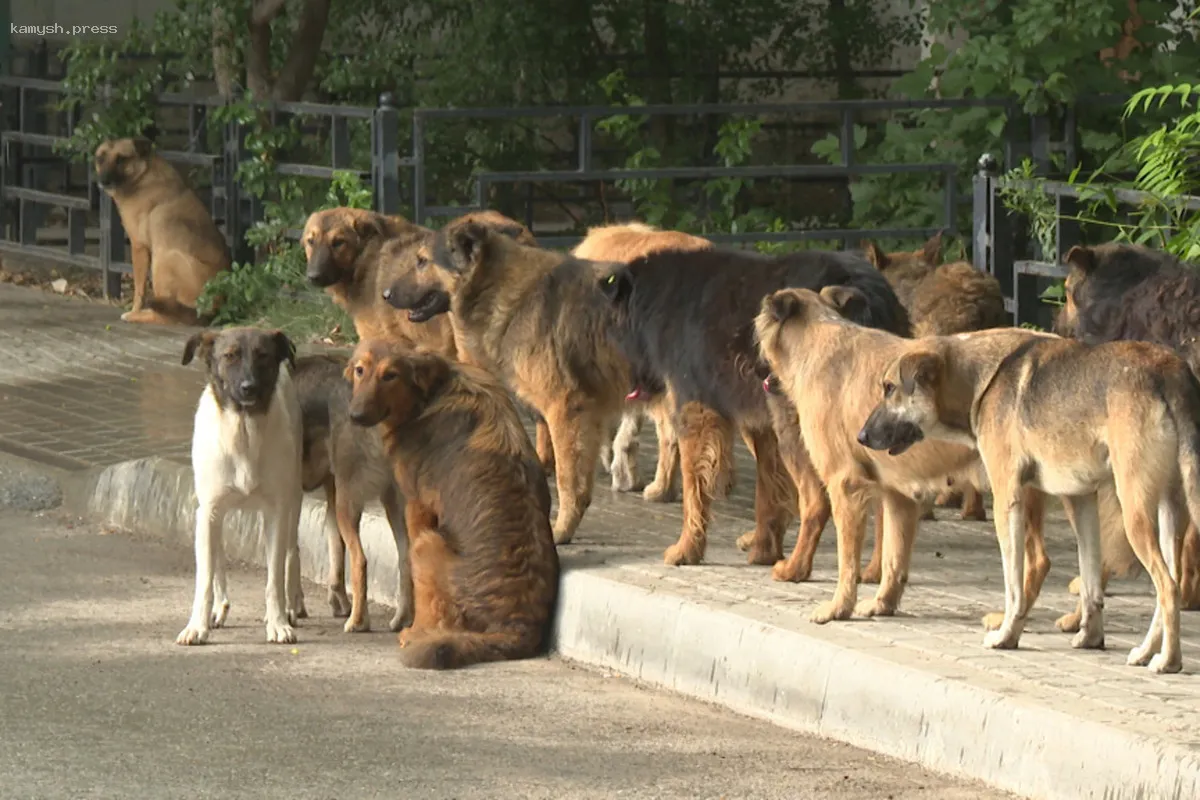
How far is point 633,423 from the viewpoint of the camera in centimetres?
1026

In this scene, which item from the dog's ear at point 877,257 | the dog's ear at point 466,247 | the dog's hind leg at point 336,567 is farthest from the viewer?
the dog's ear at point 877,257

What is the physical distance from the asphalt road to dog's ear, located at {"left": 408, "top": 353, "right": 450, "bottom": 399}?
3.35 ft

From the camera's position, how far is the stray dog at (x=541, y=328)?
367 inches

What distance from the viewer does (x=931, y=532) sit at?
30.7 ft

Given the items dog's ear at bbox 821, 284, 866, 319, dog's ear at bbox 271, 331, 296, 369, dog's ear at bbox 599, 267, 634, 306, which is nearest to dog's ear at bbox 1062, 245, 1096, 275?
dog's ear at bbox 821, 284, 866, 319

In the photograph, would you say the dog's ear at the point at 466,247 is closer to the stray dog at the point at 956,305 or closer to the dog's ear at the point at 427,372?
the dog's ear at the point at 427,372

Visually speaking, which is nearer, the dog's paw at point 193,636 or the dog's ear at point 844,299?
the dog's ear at point 844,299

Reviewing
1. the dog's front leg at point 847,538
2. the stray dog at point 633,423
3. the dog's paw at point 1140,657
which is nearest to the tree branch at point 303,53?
the stray dog at point 633,423

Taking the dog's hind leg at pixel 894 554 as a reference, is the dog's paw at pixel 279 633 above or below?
below

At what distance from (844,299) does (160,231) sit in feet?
31.1

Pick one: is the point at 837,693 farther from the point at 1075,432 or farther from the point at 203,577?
the point at 203,577

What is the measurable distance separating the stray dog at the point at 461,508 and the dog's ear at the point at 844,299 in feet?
4.47

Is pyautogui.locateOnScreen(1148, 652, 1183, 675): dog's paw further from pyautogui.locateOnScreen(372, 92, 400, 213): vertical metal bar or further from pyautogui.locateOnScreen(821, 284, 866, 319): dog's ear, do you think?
pyautogui.locateOnScreen(372, 92, 400, 213): vertical metal bar

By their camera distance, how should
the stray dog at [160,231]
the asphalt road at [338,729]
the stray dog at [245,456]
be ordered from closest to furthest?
the asphalt road at [338,729]
the stray dog at [245,456]
the stray dog at [160,231]
